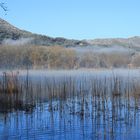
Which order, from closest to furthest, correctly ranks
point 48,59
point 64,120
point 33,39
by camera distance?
point 64,120, point 48,59, point 33,39

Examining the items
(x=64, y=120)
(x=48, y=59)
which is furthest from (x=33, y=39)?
(x=64, y=120)

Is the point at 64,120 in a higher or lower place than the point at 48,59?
lower

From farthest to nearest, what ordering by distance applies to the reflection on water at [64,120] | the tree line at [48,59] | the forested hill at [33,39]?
the forested hill at [33,39], the tree line at [48,59], the reflection on water at [64,120]

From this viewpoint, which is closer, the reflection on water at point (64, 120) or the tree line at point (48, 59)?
the reflection on water at point (64, 120)

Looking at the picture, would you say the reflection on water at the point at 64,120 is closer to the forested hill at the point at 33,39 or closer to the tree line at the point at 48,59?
the tree line at the point at 48,59

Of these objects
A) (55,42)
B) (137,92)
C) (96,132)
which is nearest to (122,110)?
(137,92)

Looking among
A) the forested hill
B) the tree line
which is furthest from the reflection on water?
the forested hill

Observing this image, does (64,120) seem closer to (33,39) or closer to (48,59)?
(48,59)

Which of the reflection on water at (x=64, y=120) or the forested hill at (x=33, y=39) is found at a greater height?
the forested hill at (x=33, y=39)

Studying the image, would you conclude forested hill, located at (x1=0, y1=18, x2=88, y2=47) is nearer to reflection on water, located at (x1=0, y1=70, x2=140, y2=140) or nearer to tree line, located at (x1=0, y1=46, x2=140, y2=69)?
tree line, located at (x1=0, y1=46, x2=140, y2=69)

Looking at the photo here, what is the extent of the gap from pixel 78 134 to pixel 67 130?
1.84 feet

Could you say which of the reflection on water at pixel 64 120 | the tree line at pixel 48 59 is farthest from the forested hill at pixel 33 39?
the reflection on water at pixel 64 120

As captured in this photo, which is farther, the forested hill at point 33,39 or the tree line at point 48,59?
the forested hill at point 33,39

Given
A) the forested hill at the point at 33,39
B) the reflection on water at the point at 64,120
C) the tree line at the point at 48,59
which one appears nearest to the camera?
the reflection on water at the point at 64,120
